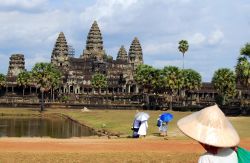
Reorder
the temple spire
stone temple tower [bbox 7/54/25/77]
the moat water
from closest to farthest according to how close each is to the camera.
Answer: the moat water < stone temple tower [bbox 7/54/25/77] < the temple spire

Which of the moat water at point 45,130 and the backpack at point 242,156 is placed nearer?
the backpack at point 242,156

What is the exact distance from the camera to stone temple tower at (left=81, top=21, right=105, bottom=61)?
190 metres

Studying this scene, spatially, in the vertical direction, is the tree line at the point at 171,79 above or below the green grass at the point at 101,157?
above

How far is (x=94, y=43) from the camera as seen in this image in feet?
623

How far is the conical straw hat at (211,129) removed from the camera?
8.18m

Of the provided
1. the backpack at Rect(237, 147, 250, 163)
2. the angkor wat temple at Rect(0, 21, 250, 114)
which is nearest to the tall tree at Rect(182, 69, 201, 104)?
the angkor wat temple at Rect(0, 21, 250, 114)

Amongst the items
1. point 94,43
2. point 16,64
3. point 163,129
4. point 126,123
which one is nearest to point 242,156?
point 163,129

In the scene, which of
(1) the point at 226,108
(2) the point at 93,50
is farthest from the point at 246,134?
(2) the point at 93,50

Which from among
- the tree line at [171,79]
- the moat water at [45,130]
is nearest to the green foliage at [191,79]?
the tree line at [171,79]

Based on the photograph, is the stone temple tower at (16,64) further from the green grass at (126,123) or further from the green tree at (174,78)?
the green tree at (174,78)

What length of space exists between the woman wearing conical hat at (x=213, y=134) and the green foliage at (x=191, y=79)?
331 ft

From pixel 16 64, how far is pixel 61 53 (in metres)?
18.3

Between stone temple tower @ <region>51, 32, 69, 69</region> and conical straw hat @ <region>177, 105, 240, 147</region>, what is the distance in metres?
178

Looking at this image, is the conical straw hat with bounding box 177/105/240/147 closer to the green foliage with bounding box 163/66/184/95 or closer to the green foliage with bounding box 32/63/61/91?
the green foliage with bounding box 163/66/184/95
